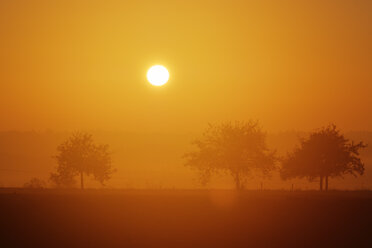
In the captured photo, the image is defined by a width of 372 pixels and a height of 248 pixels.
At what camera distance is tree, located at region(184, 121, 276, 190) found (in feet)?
222

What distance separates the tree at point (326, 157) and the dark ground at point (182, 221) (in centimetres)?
2323

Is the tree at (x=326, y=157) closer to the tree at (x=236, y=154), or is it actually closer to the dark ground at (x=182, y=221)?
the tree at (x=236, y=154)

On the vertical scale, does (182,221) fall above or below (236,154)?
below

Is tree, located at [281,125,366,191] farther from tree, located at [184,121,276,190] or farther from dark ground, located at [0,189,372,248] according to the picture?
dark ground, located at [0,189,372,248]

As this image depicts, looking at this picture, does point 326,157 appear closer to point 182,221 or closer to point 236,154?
point 236,154

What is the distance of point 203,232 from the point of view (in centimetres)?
3556

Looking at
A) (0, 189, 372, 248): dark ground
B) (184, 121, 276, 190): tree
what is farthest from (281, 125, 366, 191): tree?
(0, 189, 372, 248): dark ground

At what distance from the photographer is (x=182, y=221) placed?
3788cm

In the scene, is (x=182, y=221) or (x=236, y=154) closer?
(x=182, y=221)

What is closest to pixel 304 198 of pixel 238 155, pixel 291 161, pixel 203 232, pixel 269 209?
pixel 269 209

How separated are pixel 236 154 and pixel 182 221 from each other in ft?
100

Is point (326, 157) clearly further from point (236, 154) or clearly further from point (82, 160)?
point (82, 160)

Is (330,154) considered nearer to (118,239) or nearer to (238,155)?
(238,155)

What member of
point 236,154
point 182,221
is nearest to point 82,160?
point 236,154
